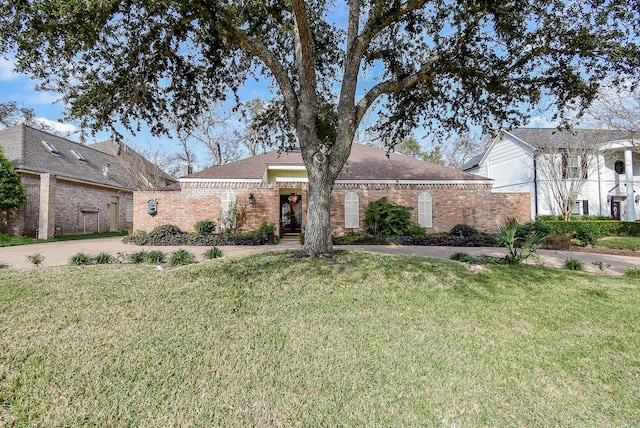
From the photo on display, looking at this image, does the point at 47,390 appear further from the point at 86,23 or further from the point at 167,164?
the point at 167,164

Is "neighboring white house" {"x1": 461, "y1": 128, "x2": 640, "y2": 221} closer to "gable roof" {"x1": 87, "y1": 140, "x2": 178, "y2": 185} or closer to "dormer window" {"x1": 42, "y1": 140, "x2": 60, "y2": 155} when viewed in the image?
"gable roof" {"x1": 87, "y1": 140, "x2": 178, "y2": 185}

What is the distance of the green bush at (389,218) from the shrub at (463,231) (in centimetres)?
215

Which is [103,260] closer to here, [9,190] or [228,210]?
[228,210]

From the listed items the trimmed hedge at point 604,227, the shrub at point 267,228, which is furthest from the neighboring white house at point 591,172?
the shrub at point 267,228

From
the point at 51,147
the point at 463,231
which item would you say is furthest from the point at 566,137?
the point at 51,147

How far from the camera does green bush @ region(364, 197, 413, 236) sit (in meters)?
14.2

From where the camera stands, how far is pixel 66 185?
17.0m

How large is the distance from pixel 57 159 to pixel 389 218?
19221 millimetres

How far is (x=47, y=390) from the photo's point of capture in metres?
2.47

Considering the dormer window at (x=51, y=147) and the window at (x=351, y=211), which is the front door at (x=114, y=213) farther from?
the window at (x=351, y=211)

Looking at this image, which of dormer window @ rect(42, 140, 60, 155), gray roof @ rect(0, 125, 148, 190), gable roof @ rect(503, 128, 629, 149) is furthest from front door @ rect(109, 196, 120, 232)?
gable roof @ rect(503, 128, 629, 149)

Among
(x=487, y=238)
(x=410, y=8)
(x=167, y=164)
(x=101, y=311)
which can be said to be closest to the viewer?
(x=101, y=311)

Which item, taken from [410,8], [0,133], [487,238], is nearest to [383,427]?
[410,8]

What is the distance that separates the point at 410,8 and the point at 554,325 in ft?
19.1
